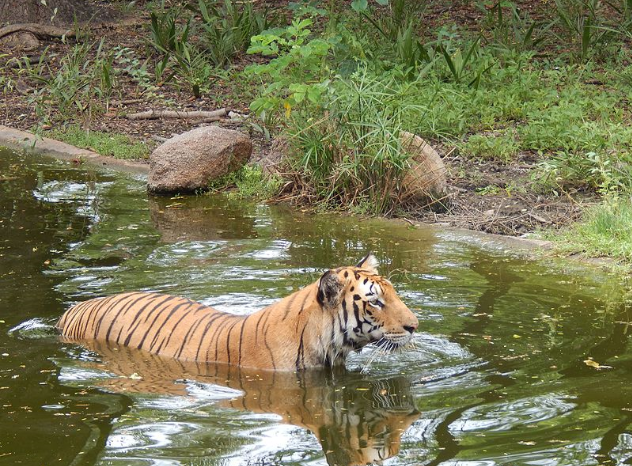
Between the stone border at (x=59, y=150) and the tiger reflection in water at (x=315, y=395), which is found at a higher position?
the stone border at (x=59, y=150)

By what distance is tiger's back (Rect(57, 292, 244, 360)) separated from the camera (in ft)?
18.3

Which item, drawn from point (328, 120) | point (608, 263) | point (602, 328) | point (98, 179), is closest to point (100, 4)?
point (98, 179)

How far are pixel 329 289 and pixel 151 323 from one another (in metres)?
1.22

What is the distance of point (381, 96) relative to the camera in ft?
31.6

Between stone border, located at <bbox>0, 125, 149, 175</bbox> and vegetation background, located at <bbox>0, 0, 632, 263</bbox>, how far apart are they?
0.18 m

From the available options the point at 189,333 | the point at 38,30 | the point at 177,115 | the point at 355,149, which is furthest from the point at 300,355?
the point at 38,30

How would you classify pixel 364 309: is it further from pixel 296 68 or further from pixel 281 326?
pixel 296 68

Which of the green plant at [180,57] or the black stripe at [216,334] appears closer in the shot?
the black stripe at [216,334]

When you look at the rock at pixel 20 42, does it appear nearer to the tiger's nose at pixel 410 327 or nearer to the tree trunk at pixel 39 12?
the tree trunk at pixel 39 12

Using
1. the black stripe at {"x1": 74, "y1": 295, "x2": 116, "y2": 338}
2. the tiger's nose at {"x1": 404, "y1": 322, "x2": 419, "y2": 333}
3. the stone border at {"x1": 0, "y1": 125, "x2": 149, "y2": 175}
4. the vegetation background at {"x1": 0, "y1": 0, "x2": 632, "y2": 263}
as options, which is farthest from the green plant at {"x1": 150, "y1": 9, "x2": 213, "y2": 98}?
the tiger's nose at {"x1": 404, "y1": 322, "x2": 419, "y2": 333}

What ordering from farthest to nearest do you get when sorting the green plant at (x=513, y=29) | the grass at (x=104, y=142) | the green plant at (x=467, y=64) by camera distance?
the green plant at (x=513, y=29), the green plant at (x=467, y=64), the grass at (x=104, y=142)

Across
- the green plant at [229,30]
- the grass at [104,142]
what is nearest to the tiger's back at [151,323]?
the grass at [104,142]

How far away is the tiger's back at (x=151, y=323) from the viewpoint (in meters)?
5.59

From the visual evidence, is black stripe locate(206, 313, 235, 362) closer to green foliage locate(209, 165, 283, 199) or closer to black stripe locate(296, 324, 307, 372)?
black stripe locate(296, 324, 307, 372)
